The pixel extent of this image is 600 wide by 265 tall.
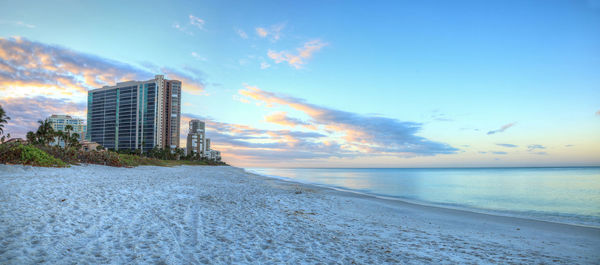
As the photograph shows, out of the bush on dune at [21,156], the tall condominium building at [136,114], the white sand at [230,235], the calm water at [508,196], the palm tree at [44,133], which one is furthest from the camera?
the tall condominium building at [136,114]

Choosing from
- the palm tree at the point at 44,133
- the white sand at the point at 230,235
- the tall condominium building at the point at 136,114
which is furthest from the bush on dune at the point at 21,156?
the tall condominium building at the point at 136,114

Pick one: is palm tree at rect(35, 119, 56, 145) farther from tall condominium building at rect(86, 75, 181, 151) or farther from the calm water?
the calm water

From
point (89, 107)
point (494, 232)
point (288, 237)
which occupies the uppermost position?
point (89, 107)

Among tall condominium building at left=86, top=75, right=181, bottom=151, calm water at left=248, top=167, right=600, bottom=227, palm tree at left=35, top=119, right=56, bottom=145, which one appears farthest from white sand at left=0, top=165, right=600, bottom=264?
tall condominium building at left=86, top=75, right=181, bottom=151

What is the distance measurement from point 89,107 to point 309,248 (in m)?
212

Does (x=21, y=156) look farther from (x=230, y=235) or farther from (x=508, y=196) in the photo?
(x=508, y=196)

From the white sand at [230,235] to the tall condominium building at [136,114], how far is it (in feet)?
520

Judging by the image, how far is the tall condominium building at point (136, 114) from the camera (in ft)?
511

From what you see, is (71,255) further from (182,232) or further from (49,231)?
(182,232)

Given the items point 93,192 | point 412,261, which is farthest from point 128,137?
point 412,261

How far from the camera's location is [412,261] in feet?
19.2

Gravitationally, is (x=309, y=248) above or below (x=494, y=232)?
above

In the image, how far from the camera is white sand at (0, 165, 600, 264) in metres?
5.38

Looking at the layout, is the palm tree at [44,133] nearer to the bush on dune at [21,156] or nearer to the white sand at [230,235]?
the bush on dune at [21,156]
